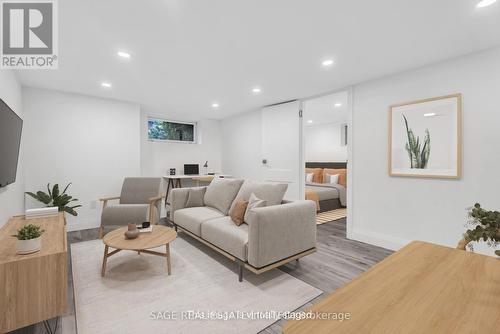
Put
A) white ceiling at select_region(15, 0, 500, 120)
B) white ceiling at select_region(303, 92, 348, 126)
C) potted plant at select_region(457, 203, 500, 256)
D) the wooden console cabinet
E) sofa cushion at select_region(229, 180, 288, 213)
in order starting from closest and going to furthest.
Answer: 1. potted plant at select_region(457, 203, 500, 256)
2. the wooden console cabinet
3. white ceiling at select_region(15, 0, 500, 120)
4. sofa cushion at select_region(229, 180, 288, 213)
5. white ceiling at select_region(303, 92, 348, 126)

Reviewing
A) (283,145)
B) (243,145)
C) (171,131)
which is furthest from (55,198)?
(283,145)

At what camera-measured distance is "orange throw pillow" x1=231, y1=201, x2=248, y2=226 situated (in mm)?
2547

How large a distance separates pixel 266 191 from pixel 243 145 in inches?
114

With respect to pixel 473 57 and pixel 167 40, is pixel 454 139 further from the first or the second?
pixel 167 40

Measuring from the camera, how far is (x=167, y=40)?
213 cm

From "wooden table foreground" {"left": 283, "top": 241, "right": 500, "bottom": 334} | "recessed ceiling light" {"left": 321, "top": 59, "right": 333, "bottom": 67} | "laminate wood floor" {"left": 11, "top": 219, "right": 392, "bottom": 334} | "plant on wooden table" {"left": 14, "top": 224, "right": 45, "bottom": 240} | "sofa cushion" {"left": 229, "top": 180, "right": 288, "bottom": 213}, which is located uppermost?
"recessed ceiling light" {"left": 321, "top": 59, "right": 333, "bottom": 67}

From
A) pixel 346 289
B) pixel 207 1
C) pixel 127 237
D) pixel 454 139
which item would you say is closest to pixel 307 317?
pixel 346 289

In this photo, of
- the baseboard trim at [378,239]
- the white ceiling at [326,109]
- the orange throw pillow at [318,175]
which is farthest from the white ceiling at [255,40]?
the orange throw pillow at [318,175]

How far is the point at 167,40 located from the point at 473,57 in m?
3.16

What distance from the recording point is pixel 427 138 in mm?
2670

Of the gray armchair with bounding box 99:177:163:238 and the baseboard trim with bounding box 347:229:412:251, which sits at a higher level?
the gray armchair with bounding box 99:177:163:238

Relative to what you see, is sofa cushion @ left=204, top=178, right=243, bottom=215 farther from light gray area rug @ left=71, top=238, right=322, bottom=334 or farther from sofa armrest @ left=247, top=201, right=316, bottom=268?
sofa armrest @ left=247, top=201, right=316, bottom=268

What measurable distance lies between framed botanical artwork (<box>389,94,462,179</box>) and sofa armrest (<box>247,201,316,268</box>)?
149 cm

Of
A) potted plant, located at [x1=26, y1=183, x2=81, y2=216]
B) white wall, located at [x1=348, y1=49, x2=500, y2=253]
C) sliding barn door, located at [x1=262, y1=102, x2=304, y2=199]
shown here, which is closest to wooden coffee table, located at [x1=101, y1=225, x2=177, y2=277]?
potted plant, located at [x1=26, y1=183, x2=81, y2=216]
